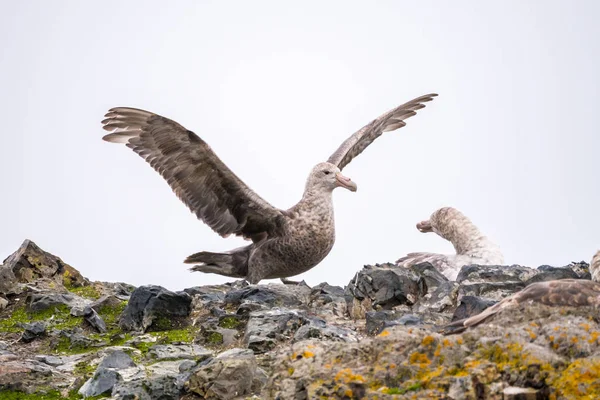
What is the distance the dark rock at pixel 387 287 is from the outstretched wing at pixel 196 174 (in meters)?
3.56

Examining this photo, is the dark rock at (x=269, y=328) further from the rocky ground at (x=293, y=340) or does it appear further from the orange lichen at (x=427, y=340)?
the orange lichen at (x=427, y=340)

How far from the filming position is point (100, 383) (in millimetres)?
7113

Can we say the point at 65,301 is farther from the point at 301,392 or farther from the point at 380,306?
the point at 301,392

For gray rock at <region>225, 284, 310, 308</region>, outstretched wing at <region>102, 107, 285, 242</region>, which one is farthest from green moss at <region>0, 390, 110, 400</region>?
outstretched wing at <region>102, 107, 285, 242</region>

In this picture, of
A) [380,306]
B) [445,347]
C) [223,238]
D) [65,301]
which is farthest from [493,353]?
[223,238]

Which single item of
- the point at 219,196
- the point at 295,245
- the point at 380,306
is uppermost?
the point at 219,196

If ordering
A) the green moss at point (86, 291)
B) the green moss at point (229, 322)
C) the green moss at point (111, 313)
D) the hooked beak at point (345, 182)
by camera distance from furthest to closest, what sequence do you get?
the hooked beak at point (345, 182) → the green moss at point (86, 291) → the green moss at point (111, 313) → the green moss at point (229, 322)

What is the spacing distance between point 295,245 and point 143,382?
6.56 metres

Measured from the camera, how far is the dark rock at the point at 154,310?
9.89 meters

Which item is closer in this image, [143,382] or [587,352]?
[587,352]

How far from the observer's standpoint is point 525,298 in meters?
6.17

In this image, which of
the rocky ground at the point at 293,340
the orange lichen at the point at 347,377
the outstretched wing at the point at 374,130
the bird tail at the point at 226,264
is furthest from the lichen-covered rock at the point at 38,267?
the orange lichen at the point at 347,377

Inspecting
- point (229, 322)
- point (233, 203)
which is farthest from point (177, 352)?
point (233, 203)

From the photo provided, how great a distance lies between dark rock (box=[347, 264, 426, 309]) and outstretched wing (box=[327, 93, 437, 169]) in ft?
16.5
